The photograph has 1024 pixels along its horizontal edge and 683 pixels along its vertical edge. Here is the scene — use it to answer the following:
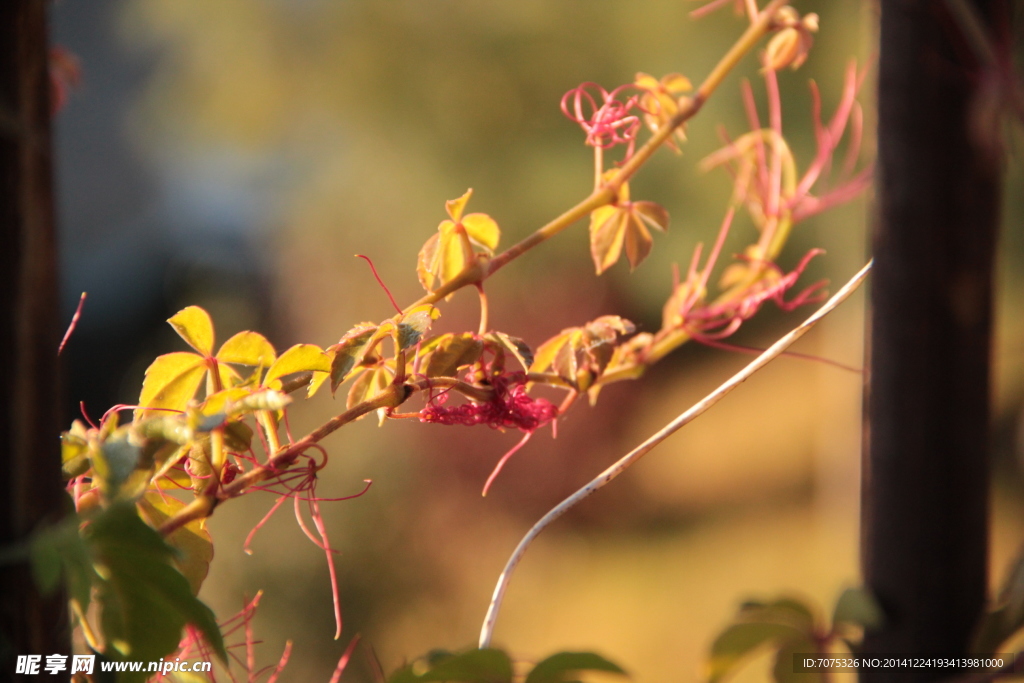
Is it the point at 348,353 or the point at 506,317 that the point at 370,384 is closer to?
the point at 348,353

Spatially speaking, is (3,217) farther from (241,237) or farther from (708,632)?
(241,237)

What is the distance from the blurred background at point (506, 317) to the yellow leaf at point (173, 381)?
3.26 feet

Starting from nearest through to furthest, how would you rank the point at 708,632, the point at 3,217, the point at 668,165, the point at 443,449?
1. the point at 3,217
2. the point at 708,632
3. the point at 443,449
4. the point at 668,165

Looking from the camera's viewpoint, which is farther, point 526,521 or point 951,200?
point 526,521

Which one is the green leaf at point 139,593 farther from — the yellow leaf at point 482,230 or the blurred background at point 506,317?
the blurred background at point 506,317

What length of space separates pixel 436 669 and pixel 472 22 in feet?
6.10

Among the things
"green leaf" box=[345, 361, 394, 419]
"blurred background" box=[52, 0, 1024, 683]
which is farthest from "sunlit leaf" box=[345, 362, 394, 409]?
"blurred background" box=[52, 0, 1024, 683]

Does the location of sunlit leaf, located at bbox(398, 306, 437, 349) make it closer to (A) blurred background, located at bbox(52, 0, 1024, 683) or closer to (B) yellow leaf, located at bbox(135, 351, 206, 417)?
(B) yellow leaf, located at bbox(135, 351, 206, 417)

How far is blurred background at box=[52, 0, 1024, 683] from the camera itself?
4.23 feet

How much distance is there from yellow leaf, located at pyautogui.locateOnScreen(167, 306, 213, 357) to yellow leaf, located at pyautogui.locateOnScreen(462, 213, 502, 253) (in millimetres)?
49

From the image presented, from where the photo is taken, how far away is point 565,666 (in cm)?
9

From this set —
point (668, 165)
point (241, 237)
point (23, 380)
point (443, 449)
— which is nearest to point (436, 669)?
point (23, 380)

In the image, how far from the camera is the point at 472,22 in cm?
178

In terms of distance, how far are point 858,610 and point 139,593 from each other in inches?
3.2
